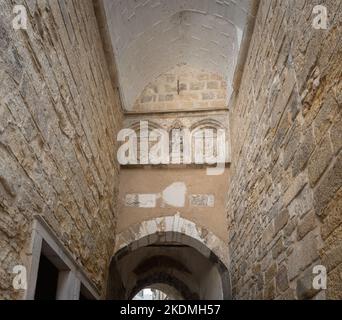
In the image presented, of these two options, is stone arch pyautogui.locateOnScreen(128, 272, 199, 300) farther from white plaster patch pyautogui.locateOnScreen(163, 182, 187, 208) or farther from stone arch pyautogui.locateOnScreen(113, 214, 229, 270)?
white plaster patch pyautogui.locateOnScreen(163, 182, 187, 208)

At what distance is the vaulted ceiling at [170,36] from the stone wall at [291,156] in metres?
0.90

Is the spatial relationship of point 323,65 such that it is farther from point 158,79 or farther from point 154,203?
point 158,79

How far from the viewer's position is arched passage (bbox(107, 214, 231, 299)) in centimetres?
467

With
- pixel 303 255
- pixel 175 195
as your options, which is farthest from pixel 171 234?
pixel 303 255

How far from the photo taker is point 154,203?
4922mm

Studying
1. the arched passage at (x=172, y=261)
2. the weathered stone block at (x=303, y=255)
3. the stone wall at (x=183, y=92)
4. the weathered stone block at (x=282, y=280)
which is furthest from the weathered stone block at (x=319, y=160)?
the stone wall at (x=183, y=92)

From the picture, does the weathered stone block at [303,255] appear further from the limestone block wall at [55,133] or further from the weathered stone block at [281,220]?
the limestone block wall at [55,133]

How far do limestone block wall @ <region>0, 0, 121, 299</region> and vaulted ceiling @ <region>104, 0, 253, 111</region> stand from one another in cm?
57

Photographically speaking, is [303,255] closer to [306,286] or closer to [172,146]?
[306,286]

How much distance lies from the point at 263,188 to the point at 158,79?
3256 millimetres

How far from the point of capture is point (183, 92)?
5668 millimetres

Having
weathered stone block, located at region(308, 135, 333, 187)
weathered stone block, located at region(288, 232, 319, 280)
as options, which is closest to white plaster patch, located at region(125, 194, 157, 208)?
weathered stone block, located at region(288, 232, 319, 280)

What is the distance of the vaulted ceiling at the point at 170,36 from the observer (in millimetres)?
4215

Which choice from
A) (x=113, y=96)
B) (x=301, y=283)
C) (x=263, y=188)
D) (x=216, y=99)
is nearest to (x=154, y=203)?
(x=113, y=96)
